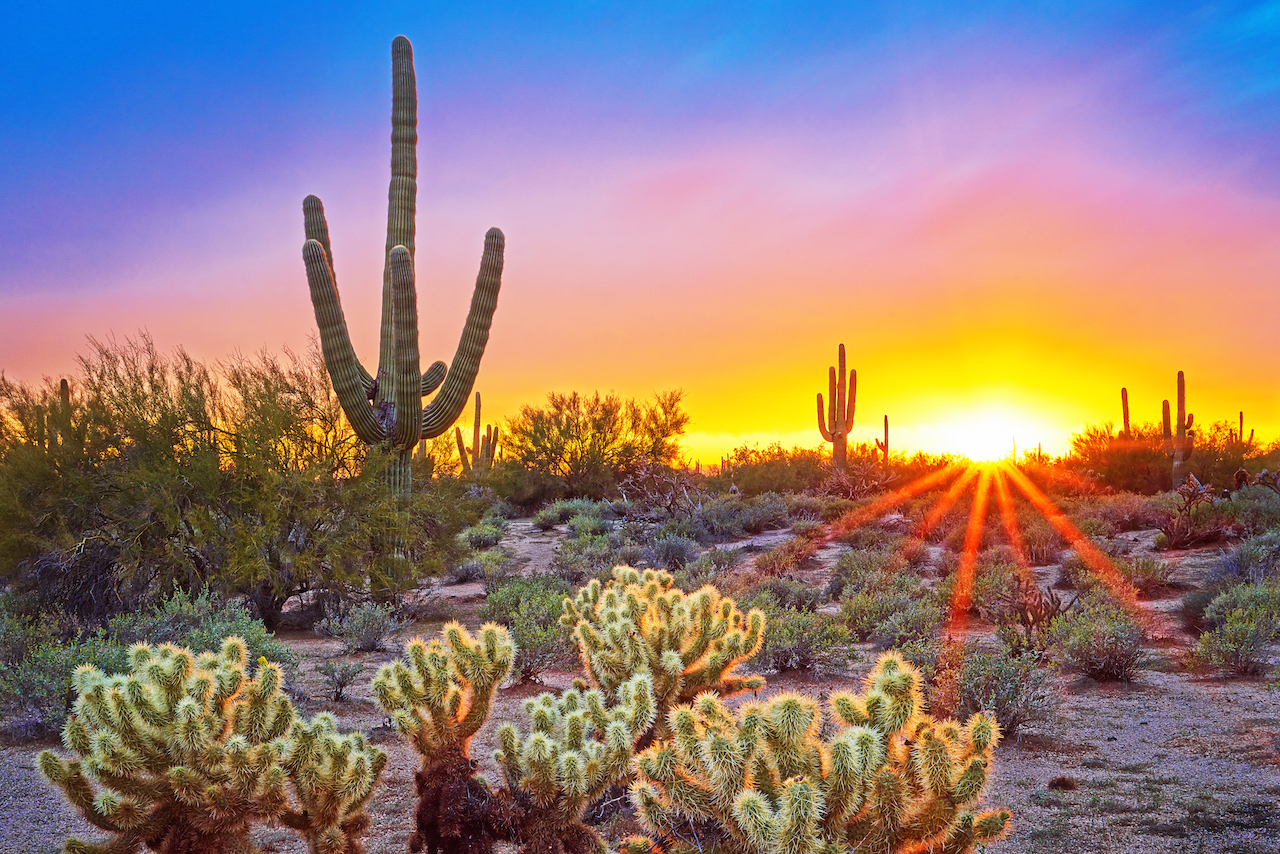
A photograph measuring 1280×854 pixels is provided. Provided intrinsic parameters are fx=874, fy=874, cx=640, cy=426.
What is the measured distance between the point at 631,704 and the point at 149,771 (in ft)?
Answer: 6.79

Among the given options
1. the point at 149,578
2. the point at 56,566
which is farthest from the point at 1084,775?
the point at 56,566

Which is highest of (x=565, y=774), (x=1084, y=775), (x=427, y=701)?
(x=427, y=701)

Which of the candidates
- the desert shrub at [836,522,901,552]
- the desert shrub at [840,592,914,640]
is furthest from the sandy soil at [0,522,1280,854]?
the desert shrub at [836,522,901,552]

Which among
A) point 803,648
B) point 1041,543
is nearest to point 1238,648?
point 803,648

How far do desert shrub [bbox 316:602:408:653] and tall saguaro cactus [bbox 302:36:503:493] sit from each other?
10.9 ft

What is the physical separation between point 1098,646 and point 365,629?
7.51 metres

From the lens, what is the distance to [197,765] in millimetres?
3627

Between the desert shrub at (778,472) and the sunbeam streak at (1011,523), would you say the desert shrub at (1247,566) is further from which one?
the desert shrub at (778,472)

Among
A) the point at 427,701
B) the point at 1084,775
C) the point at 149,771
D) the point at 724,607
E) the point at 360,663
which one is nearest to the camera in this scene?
the point at 149,771

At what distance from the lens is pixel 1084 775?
18.7 ft

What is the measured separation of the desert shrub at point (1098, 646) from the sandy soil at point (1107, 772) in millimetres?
176

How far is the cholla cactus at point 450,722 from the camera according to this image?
374 cm

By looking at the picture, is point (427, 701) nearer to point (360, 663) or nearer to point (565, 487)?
point (360, 663)

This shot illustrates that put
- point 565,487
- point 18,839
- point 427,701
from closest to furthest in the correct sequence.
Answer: point 427,701 → point 18,839 → point 565,487
